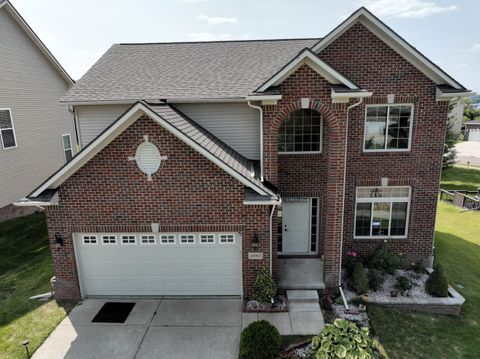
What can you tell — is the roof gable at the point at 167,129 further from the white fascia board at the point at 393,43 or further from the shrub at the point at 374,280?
the white fascia board at the point at 393,43

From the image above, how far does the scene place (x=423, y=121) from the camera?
1134cm

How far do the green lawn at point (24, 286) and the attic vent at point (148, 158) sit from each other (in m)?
4.90

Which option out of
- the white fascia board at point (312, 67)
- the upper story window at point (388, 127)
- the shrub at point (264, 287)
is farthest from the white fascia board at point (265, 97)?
the shrub at point (264, 287)

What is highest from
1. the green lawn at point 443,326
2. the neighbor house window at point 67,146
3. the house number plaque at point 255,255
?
the neighbor house window at point 67,146

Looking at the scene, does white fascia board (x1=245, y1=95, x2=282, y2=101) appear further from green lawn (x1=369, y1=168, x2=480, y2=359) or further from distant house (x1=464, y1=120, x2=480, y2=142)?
distant house (x1=464, y1=120, x2=480, y2=142)

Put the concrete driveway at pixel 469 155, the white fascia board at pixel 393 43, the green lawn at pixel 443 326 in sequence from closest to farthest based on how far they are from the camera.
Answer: the green lawn at pixel 443 326
the white fascia board at pixel 393 43
the concrete driveway at pixel 469 155

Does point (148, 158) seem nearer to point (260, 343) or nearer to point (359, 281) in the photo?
point (260, 343)

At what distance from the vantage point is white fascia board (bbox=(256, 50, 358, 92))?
9312mm

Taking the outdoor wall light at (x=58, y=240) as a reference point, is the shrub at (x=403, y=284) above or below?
below

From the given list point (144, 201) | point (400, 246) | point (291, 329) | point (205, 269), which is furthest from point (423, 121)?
point (144, 201)

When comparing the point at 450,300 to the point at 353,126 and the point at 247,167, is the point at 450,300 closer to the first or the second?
the point at 353,126

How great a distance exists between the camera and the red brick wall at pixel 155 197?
9.41 m

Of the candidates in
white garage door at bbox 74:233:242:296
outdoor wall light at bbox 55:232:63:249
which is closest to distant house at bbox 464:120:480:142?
white garage door at bbox 74:233:242:296

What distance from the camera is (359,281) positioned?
10547 mm
